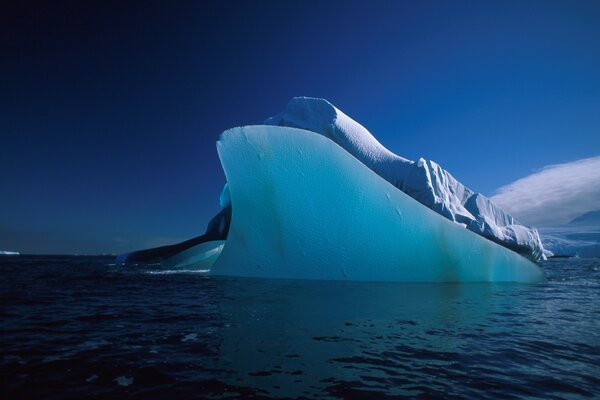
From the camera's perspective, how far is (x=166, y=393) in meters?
2.38

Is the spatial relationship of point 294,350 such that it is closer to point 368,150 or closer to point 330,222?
point 330,222

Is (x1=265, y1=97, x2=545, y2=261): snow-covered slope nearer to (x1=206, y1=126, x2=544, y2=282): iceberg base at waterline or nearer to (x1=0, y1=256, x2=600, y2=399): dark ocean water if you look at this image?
(x1=206, y1=126, x2=544, y2=282): iceberg base at waterline

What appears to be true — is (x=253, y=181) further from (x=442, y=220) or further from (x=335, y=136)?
(x=335, y=136)

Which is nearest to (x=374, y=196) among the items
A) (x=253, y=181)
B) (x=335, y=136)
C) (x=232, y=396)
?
(x=253, y=181)

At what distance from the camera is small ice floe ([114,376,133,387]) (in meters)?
2.54

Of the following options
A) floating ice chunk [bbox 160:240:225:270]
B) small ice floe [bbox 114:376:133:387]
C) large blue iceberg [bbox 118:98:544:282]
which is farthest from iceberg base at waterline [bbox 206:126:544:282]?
floating ice chunk [bbox 160:240:225:270]

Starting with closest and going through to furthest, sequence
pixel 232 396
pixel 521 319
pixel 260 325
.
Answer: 1. pixel 232 396
2. pixel 260 325
3. pixel 521 319

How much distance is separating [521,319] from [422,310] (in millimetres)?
1524

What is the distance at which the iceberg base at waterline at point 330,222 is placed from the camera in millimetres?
10180

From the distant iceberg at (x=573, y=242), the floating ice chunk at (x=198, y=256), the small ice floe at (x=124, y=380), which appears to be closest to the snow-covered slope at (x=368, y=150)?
the floating ice chunk at (x=198, y=256)

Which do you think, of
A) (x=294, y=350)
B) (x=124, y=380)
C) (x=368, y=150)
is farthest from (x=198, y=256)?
(x=124, y=380)

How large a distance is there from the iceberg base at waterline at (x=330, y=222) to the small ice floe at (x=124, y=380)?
805 cm

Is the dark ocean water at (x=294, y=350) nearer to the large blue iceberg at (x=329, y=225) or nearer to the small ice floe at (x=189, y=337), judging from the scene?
the small ice floe at (x=189, y=337)

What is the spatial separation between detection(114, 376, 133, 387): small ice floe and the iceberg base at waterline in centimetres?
805
